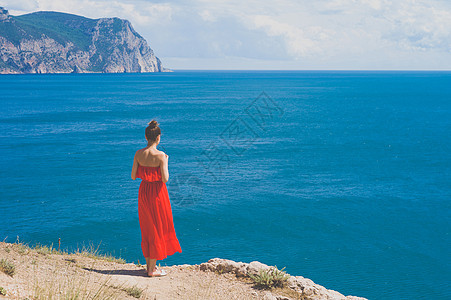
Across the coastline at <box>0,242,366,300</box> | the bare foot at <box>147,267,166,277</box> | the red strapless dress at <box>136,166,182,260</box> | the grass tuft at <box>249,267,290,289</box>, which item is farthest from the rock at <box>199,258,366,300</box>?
the red strapless dress at <box>136,166,182,260</box>

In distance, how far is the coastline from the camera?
625 centimetres

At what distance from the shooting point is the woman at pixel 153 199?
6719mm

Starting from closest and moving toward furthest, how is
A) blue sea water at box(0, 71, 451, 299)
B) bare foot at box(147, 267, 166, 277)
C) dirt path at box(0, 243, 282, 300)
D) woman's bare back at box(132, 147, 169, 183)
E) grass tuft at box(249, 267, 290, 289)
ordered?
dirt path at box(0, 243, 282, 300)
woman's bare back at box(132, 147, 169, 183)
grass tuft at box(249, 267, 290, 289)
bare foot at box(147, 267, 166, 277)
blue sea water at box(0, 71, 451, 299)

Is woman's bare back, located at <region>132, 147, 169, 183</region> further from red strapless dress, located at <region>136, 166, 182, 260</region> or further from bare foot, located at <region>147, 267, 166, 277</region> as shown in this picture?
bare foot, located at <region>147, 267, 166, 277</region>

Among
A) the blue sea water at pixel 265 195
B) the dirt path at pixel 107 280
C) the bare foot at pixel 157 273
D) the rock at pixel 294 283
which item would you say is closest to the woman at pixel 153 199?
the bare foot at pixel 157 273

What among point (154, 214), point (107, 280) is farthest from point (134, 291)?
point (154, 214)

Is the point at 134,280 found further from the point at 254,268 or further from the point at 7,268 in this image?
the point at 254,268

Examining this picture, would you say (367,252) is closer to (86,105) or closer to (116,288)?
(116,288)

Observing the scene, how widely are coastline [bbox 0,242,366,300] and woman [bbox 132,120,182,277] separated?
0.60m

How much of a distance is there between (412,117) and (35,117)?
216 ft

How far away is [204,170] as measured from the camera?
3775cm

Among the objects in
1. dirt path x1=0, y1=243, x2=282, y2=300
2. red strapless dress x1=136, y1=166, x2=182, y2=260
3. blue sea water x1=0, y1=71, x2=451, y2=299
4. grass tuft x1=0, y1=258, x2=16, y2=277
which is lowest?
blue sea water x1=0, y1=71, x2=451, y2=299

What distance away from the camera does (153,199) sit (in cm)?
694

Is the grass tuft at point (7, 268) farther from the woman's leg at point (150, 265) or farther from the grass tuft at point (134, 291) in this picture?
the woman's leg at point (150, 265)
